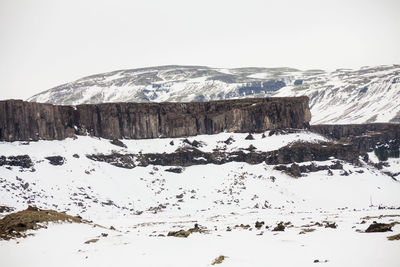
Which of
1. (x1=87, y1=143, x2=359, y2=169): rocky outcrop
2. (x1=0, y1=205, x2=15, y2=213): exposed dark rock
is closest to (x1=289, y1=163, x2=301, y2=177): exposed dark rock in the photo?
(x1=87, y1=143, x2=359, y2=169): rocky outcrop

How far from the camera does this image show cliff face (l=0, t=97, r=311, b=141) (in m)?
129

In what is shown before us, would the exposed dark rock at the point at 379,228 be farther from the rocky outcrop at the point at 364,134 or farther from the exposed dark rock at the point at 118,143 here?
the rocky outcrop at the point at 364,134

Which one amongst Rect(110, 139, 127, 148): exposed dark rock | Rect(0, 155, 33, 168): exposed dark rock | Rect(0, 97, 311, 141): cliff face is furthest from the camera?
Rect(0, 97, 311, 141): cliff face

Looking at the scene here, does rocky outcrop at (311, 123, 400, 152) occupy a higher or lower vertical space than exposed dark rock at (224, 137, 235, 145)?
lower

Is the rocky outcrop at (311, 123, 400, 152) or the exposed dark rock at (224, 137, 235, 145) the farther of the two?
the rocky outcrop at (311, 123, 400, 152)

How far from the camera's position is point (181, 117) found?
13750 cm

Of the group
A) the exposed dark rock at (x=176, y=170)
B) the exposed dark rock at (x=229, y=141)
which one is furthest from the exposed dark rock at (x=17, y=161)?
the exposed dark rock at (x=229, y=141)

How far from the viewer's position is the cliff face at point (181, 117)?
129250 mm

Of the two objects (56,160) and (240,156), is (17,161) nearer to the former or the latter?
(56,160)

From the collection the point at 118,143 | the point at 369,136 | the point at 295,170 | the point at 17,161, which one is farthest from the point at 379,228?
the point at 369,136

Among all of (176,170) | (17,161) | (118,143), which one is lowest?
(176,170)

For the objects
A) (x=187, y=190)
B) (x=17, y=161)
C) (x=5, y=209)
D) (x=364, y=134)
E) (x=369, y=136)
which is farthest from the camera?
(x=364, y=134)

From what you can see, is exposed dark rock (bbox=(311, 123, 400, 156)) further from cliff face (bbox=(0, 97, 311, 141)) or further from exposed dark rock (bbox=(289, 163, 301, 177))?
exposed dark rock (bbox=(289, 163, 301, 177))

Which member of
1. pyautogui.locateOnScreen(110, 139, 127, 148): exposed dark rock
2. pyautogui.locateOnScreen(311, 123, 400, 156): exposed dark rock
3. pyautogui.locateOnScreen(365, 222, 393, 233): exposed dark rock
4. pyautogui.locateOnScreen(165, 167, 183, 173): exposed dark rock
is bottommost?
pyautogui.locateOnScreen(311, 123, 400, 156): exposed dark rock
